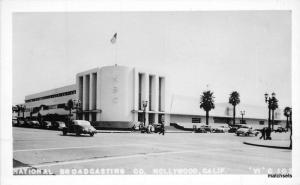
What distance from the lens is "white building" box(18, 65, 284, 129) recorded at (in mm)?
47094

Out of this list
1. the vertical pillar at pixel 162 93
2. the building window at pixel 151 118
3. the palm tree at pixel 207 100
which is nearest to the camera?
the vertical pillar at pixel 162 93

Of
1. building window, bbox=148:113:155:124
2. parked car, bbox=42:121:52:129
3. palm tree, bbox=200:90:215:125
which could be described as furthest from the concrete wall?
palm tree, bbox=200:90:215:125

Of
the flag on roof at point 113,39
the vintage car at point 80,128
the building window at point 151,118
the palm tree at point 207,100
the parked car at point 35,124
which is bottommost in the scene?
the parked car at point 35,124

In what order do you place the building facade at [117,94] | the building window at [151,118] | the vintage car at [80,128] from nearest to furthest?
1. the vintage car at [80,128]
2. the building facade at [117,94]
3. the building window at [151,118]

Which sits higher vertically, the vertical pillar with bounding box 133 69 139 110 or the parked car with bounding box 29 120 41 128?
the vertical pillar with bounding box 133 69 139 110

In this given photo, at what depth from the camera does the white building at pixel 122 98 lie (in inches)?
1854

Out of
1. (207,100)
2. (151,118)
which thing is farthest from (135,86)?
(207,100)

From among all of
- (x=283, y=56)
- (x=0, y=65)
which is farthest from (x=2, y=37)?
(x=283, y=56)

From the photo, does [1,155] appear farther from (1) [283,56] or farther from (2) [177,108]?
(2) [177,108]

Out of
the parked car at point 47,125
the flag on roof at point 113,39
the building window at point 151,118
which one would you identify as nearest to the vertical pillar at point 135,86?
the building window at point 151,118

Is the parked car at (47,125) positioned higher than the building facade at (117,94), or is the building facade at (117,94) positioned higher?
the building facade at (117,94)

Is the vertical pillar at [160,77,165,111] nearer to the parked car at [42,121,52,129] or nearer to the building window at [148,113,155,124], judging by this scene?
the building window at [148,113,155,124]

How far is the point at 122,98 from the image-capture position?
4722 cm

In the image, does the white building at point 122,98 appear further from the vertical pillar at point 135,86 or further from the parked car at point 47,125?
the parked car at point 47,125
